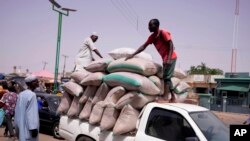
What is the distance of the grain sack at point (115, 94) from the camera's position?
5.66 m

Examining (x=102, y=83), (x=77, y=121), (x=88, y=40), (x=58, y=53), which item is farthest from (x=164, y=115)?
(x=58, y=53)

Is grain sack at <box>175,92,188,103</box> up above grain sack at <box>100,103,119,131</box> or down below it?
above

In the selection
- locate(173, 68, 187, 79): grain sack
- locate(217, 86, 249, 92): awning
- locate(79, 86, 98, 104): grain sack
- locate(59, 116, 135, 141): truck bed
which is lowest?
locate(217, 86, 249, 92): awning

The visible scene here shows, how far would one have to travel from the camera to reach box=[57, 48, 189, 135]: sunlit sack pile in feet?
17.9

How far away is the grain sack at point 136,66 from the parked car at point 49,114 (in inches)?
203

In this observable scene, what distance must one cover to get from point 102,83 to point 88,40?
7.41 ft

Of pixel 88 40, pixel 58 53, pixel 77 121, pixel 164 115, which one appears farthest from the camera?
pixel 58 53

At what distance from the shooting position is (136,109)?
5.53 metres

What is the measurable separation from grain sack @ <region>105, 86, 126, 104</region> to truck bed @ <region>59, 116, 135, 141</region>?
57 centimetres

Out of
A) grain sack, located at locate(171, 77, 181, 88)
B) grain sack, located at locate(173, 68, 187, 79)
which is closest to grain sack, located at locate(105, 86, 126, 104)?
grain sack, located at locate(171, 77, 181, 88)

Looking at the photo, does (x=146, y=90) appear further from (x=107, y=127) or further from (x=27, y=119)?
(x=27, y=119)

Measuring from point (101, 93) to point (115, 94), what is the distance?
0.53 metres

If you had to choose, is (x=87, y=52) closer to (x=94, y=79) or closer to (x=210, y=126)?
(x=94, y=79)

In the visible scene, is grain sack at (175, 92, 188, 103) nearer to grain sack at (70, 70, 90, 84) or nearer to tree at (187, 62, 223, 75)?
grain sack at (70, 70, 90, 84)
